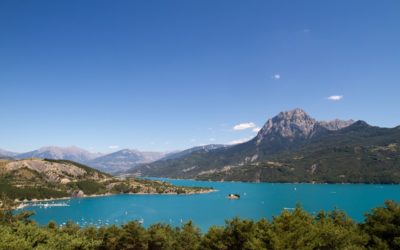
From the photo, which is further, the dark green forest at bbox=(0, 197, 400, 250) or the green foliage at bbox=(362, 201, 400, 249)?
the green foliage at bbox=(362, 201, 400, 249)

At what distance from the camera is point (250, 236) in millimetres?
50969

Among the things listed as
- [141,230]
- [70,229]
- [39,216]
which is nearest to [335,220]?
[141,230]

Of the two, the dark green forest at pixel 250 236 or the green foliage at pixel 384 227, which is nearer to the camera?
the dark green forest at pixel 250 236

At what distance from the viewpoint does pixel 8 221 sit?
69.9 m

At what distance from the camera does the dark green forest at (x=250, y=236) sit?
129 feet

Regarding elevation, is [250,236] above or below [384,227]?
below

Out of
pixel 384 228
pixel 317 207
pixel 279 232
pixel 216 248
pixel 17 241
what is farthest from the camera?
pixel 317 207

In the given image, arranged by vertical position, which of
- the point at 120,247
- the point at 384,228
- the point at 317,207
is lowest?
the point at 317,207

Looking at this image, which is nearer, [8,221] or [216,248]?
[216,248]

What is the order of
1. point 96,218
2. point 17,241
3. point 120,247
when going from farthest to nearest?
point 96,218, point 120,247, point 17,241

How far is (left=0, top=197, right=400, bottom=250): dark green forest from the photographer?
129ft

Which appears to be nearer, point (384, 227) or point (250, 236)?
point (384, 227)

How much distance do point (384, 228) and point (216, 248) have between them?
2596 centimetres

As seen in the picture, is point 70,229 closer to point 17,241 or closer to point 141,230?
point 141,230
